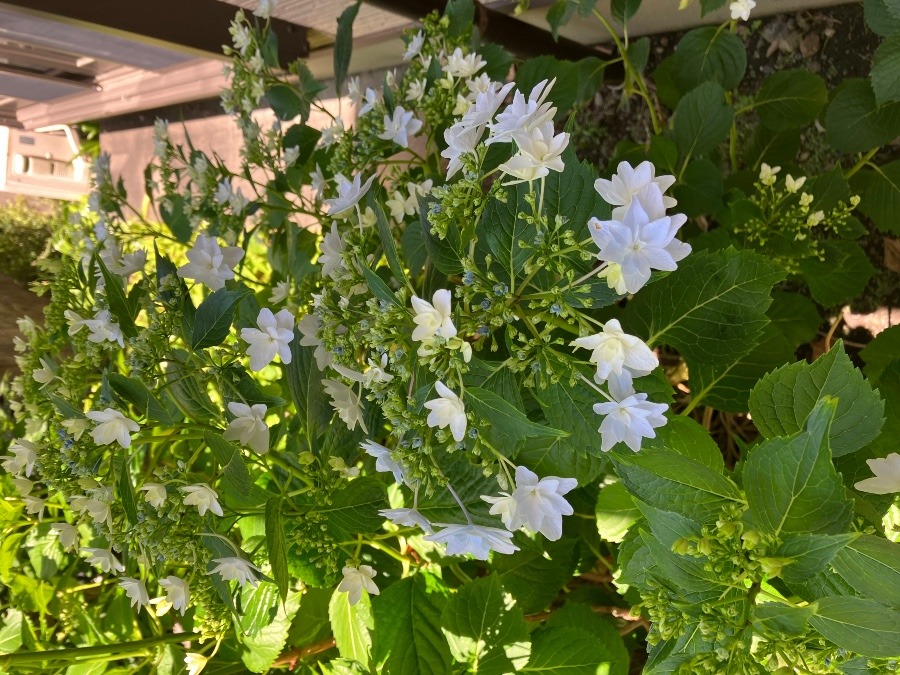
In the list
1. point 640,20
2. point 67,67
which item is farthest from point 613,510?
point 67,67

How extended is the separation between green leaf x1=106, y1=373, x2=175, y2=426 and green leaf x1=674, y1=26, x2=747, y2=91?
104 cm

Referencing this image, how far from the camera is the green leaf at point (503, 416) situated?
23.6 inches

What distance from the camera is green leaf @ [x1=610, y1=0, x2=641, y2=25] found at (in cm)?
121

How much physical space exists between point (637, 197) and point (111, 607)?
1300 millimetres

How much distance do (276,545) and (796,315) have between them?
101 centimetres

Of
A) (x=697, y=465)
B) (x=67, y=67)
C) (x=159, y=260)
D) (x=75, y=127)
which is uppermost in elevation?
(x=67, y=67)

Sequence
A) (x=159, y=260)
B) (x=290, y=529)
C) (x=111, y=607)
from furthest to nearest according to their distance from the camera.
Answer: (x=111, y=607) < (x=290, y=529) < (x=159, y=260)

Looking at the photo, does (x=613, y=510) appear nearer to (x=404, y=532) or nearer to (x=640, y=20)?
(x=404, y=532)

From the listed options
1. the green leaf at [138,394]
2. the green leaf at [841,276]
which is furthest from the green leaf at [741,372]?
the green leaf at [138,394]

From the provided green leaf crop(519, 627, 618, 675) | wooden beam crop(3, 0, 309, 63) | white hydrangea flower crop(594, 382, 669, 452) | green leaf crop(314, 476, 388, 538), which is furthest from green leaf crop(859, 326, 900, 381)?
wooden beam crop(3, 0, 309, 63)

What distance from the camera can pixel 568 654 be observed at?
1.08 metres

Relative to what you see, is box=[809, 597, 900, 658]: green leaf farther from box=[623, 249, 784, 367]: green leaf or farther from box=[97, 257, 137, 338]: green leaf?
box=[97, 257, 137, 338]: green leaf

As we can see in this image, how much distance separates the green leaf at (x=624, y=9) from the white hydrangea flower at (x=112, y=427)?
104 centimetres

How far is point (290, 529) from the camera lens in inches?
37.4
